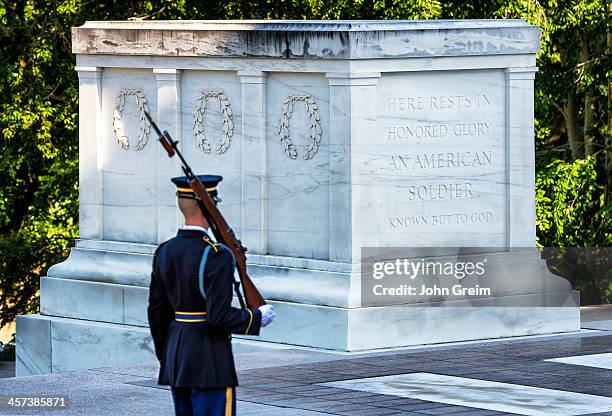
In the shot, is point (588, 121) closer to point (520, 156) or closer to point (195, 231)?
point (520, 156)

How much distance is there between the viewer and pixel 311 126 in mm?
13406

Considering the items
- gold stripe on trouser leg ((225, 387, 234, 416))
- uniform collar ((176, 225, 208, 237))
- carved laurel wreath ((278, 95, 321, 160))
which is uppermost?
carved laurel wreath ((278, 95, 321, 160))

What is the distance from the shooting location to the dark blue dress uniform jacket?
7.83 metres

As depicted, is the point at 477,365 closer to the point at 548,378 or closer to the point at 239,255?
the point at 548,378

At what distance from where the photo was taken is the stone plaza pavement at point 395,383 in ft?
33.9

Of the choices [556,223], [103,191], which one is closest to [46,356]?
[103,191]

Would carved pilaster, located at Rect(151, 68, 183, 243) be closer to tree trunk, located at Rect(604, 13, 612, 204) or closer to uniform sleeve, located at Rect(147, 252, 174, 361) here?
uniform sleeve, located at Rect(147, 252, 174, 361)

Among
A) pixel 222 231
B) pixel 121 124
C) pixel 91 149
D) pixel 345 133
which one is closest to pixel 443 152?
pixel 345 133

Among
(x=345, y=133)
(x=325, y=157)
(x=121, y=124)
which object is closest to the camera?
(x=345, y=133)

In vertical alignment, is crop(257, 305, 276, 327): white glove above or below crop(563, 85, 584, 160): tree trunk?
below

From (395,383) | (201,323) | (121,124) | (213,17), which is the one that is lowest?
(395,383)

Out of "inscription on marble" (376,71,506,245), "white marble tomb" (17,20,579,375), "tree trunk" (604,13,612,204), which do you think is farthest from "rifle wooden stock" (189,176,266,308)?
"tree trunk" (604,13,612,204)

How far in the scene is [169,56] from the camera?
571 inches

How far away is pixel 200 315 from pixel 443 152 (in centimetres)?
604
